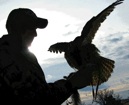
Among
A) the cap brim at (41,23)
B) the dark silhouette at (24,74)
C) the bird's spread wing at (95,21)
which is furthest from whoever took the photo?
the bird's spread wing at (95,21)

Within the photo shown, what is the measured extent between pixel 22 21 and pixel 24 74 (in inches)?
12.9

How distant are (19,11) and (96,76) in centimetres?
64

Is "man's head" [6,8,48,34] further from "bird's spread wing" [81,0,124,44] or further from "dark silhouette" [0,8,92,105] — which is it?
"bird's spread wing" [81,0,124,44]

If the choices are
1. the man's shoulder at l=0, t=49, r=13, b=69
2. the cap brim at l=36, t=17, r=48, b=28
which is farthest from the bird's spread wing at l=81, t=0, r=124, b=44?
the man's shoulder at l=0, t=49, r=13, b=69

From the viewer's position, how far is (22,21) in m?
2.55

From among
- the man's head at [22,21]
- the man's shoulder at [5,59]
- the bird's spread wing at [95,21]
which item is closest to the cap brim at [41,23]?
the man's head at [22,21]

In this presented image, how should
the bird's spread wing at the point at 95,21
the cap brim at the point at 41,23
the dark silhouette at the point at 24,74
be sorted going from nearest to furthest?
1. the dark silhouette at the point at 24,74
2. the cap brim at the point at 41,23
3. the bird's spread wing at the point at 95,21

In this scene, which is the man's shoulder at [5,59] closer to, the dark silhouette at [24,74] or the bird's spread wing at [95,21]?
the dark silhouette at [24,74]

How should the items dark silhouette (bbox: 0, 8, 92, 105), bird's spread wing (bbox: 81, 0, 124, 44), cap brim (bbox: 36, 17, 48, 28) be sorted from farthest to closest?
bird's spread wing (bbox: 81, 0, 124, 44)
cap brim (bbox: 36, 17, 48, 28)
dark silhouette (bbox: 0, 8, 92, 105)

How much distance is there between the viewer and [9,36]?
2.55 metres

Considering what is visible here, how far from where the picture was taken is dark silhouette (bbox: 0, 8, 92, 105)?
96.2 inches

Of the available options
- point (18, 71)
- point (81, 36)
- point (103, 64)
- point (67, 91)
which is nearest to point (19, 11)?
point (18, 71)

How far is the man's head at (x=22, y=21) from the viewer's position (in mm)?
2543

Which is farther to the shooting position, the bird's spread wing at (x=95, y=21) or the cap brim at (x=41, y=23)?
the bird's spread wing at (x=95, y=21)
